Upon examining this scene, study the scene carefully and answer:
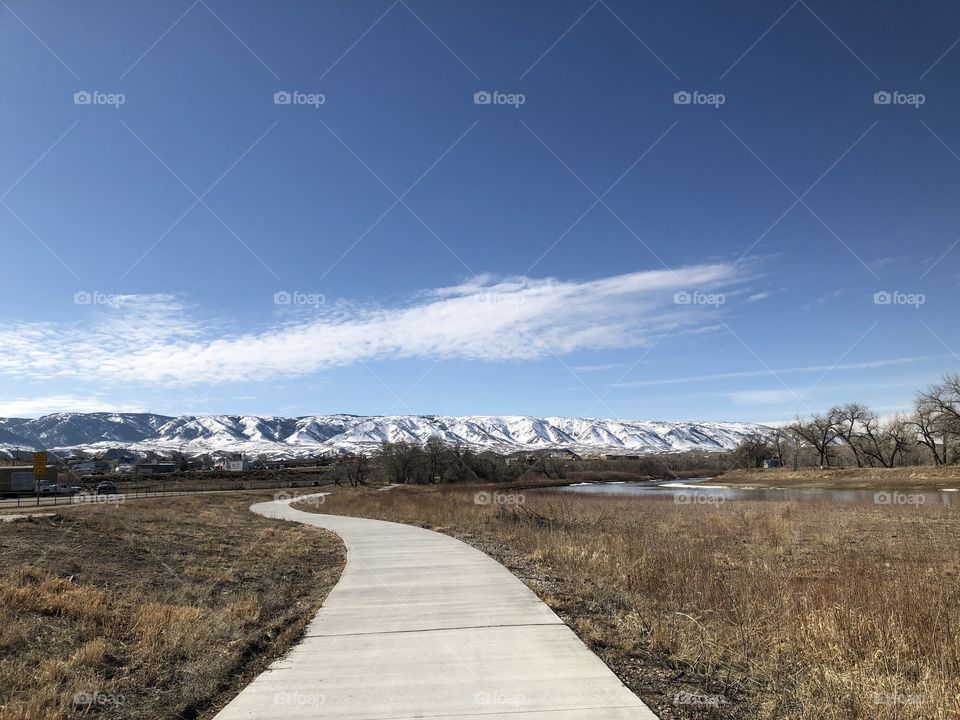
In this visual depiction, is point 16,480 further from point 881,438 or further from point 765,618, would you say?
point 881,438

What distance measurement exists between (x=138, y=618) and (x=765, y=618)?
7.71 meters

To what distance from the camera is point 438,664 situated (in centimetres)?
606

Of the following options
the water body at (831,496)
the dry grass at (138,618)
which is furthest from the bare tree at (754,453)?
the dry grass at (138,618)

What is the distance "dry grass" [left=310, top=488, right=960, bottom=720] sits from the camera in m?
5.24

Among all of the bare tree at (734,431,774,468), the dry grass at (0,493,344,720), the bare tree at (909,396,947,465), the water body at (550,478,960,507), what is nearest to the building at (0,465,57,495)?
the water body at (550,478,960,507)

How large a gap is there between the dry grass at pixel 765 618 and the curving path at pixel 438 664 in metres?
0.45

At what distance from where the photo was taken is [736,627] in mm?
7418

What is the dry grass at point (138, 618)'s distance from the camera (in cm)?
557

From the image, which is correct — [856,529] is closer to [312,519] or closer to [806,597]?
[806,597]

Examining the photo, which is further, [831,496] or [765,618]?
[831,496]

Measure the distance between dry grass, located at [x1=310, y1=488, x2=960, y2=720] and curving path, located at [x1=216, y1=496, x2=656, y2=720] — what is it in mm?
454

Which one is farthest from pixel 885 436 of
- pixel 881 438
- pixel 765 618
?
pixel 765 618

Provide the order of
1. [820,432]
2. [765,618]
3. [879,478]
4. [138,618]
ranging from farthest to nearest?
[820,432], [879,478], [138,618], [765,618]

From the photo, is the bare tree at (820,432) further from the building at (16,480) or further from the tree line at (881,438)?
the building at (16,480)
